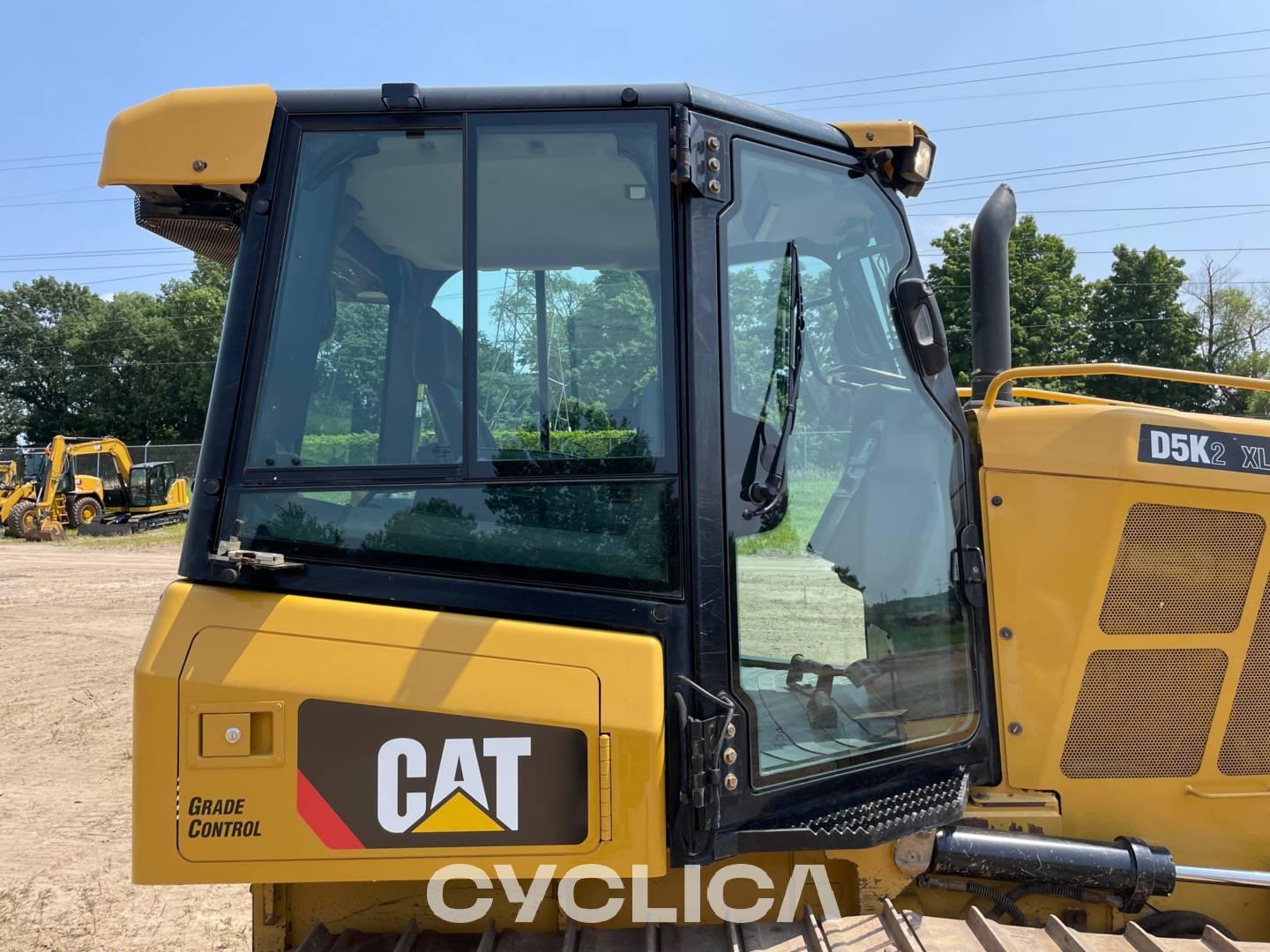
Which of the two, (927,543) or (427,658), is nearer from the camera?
(427,658)

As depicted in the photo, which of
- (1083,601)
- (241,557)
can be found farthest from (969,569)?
(241,557)

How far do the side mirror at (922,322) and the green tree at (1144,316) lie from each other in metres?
31.7


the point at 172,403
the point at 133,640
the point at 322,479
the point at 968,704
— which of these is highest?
the point at 172,403

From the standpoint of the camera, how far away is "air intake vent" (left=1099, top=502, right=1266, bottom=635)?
2.48m

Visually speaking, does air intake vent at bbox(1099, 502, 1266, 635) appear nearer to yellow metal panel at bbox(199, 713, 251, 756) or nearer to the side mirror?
the side mirror

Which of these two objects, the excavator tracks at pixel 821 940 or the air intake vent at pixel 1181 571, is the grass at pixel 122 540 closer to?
the excavator tracks at pixel 821 940

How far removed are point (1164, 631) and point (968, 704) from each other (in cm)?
56

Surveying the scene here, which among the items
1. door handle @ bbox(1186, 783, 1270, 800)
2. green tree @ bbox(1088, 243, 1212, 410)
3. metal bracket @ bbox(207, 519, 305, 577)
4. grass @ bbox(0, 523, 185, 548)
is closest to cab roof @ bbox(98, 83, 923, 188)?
metal bracket @ bbox(207, 519, 305, 577)

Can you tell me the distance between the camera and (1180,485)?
2477 mm

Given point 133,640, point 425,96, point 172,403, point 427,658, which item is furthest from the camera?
point 172,403

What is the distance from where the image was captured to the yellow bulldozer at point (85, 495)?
24703 mm

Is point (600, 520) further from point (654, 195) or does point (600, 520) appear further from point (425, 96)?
point (425, 96)

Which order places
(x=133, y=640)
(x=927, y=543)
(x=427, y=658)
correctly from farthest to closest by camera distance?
(x=133, y=640), (x=927, y=543), (x=427, y=658)

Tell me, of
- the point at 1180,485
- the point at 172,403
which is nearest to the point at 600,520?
the point at 1180,485
